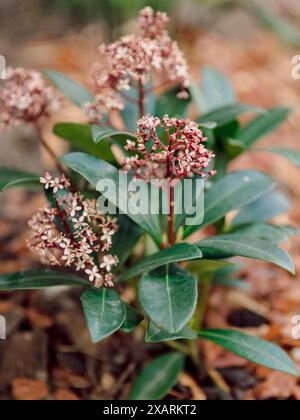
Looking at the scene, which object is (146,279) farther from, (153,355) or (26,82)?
(26,82)

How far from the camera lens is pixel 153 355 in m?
1.66

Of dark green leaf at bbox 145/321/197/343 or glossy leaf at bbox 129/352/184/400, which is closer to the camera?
dark green leaf at bbox 145/321/197/343

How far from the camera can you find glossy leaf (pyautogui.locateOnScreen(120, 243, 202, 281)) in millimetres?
1138

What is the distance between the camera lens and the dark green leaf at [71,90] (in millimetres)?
1541

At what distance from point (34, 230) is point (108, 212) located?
0.62 feet

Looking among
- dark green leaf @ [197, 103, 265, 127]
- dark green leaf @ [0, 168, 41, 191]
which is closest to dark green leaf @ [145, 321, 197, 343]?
dark green leaf @ [0, 168, 41, 191]

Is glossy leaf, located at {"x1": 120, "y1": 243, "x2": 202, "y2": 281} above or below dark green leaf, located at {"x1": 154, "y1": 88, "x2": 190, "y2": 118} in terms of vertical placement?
below

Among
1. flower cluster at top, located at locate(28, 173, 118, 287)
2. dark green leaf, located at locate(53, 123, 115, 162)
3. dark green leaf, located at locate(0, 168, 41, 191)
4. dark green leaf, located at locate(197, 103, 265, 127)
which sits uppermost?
dark green leaf, located at locate(197, 103, 265, 127)

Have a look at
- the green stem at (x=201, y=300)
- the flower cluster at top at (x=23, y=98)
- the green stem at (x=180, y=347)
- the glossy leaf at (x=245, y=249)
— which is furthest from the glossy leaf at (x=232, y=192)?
the flower cluster at top at (x=23, y=98)

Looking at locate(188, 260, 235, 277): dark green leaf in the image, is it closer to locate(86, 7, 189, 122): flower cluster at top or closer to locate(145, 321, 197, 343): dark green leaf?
locate(145, 321, 197, 343): dark green leaf

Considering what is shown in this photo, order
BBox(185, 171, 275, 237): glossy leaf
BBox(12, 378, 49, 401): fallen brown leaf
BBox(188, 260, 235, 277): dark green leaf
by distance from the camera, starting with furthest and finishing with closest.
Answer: BBox(12, 378, 49, 401): fallen brown leaf
BBox(185, 171, 275, 237): glossy leaf
BBox(188, 260, 235, 277): dark green leaf

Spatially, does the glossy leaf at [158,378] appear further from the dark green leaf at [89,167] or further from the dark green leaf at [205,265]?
the dark green leaf at [89,167]

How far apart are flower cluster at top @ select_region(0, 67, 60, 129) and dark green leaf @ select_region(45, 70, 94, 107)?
5 cm

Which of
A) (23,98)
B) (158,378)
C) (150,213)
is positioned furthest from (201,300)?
(23,98)
